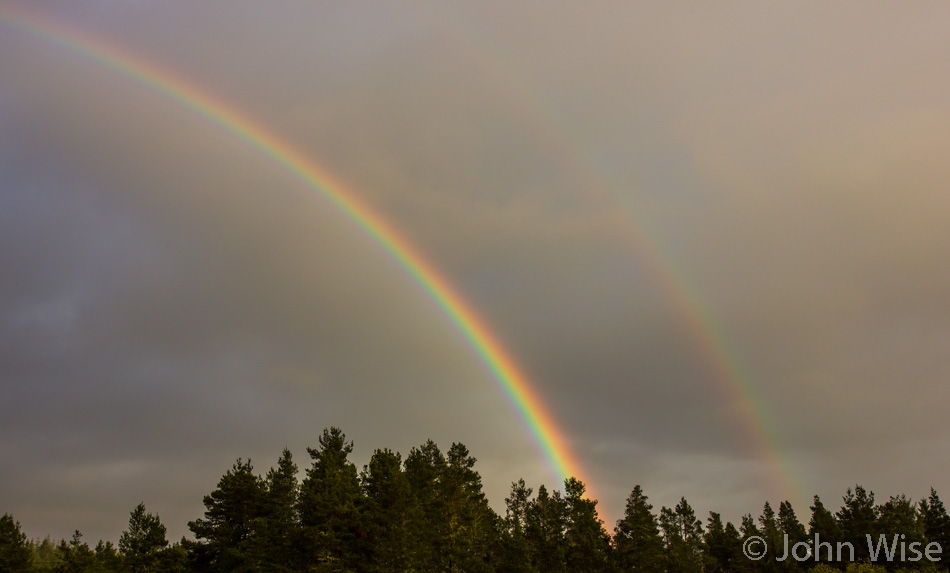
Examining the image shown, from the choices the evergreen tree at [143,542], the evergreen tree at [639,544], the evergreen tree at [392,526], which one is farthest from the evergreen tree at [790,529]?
the evergreen tree at [143,542]

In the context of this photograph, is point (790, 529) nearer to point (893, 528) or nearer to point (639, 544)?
point (893, 528)

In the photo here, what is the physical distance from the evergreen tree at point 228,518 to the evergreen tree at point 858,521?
87.8m

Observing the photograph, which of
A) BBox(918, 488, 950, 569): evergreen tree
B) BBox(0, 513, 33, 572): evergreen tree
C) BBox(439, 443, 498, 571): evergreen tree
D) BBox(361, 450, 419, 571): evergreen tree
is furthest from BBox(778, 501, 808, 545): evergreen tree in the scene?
BBox(0, 513, 33, 572): evergreen tree

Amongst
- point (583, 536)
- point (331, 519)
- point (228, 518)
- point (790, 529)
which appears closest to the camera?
point (331, 519)

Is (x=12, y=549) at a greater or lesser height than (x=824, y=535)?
lesser

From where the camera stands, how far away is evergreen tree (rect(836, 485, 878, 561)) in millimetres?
101312

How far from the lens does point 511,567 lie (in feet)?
223

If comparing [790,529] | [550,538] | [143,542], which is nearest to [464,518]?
[550,538]

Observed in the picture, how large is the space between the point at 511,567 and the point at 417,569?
12.4m

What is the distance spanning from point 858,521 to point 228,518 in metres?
91.8

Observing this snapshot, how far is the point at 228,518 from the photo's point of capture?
217 feet

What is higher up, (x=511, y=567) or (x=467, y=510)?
(x=467, y=510)

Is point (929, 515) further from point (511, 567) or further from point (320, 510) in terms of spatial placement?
point (320, 510)

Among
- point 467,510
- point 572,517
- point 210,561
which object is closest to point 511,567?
point 467,510
